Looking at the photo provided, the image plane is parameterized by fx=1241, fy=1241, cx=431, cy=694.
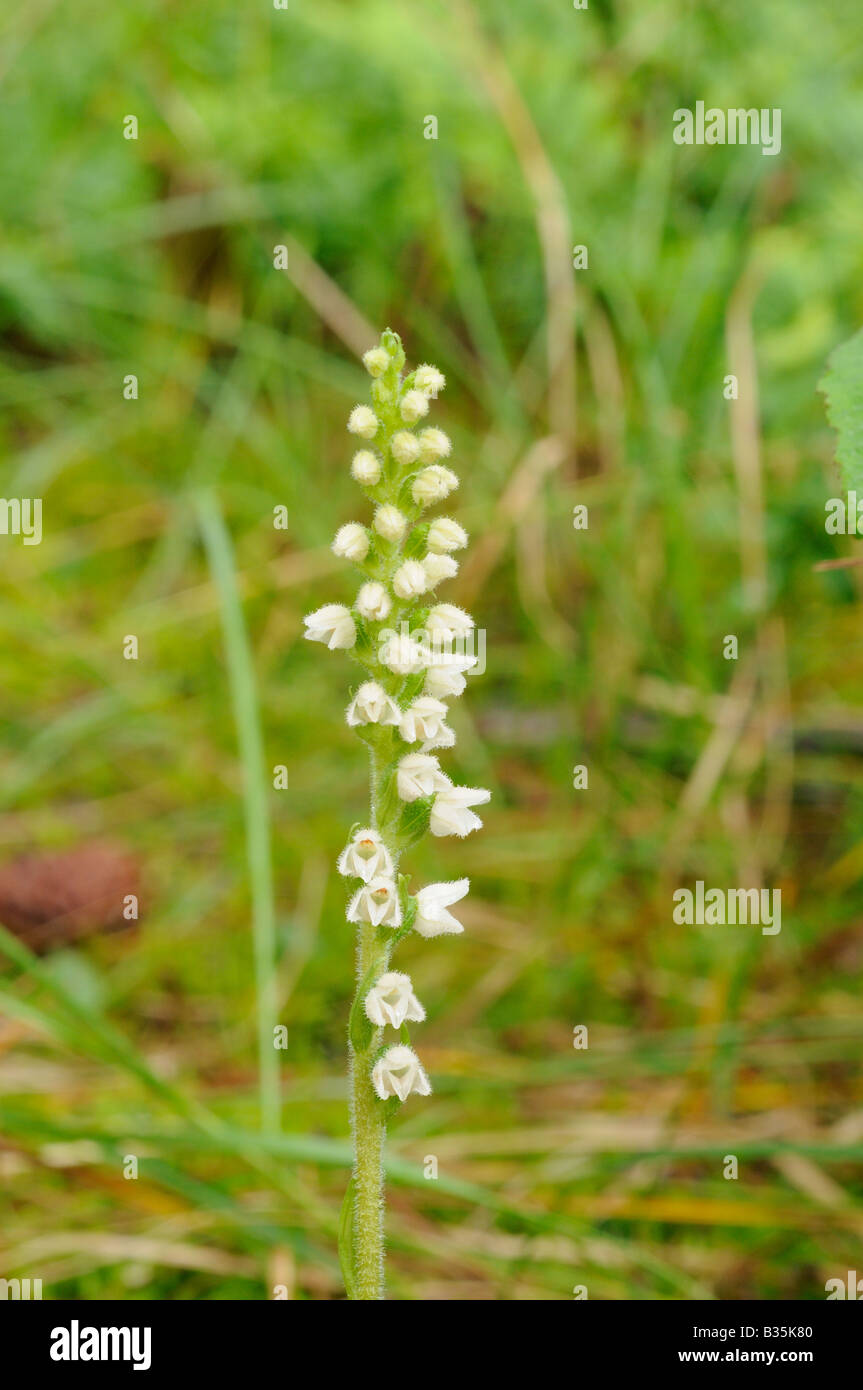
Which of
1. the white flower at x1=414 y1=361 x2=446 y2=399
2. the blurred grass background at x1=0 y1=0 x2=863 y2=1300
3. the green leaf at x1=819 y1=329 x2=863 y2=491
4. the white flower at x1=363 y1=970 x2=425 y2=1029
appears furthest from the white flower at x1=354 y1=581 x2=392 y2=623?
the blurred grass background at x1=0 y1=0 x2=863 y2=1300

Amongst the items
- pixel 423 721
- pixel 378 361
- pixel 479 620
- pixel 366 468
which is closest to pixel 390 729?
pixel 423 721

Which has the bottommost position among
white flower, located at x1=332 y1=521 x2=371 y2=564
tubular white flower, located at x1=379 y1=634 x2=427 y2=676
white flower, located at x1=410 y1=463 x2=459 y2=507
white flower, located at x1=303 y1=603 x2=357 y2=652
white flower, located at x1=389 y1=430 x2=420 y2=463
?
tubular white flower, located at x1=379 y1=634 x2=427 y2=676

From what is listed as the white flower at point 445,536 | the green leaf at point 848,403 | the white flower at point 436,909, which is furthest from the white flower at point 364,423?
the green leaf at point 848,403

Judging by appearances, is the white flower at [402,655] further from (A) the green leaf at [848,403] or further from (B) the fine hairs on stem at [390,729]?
(A) the green leaf at [848,403]

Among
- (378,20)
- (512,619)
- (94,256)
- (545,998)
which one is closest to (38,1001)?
(545,998)

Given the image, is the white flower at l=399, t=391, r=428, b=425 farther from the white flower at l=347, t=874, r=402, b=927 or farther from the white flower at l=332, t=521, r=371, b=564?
the white flower at l=347, t=874, r=402, b=927
